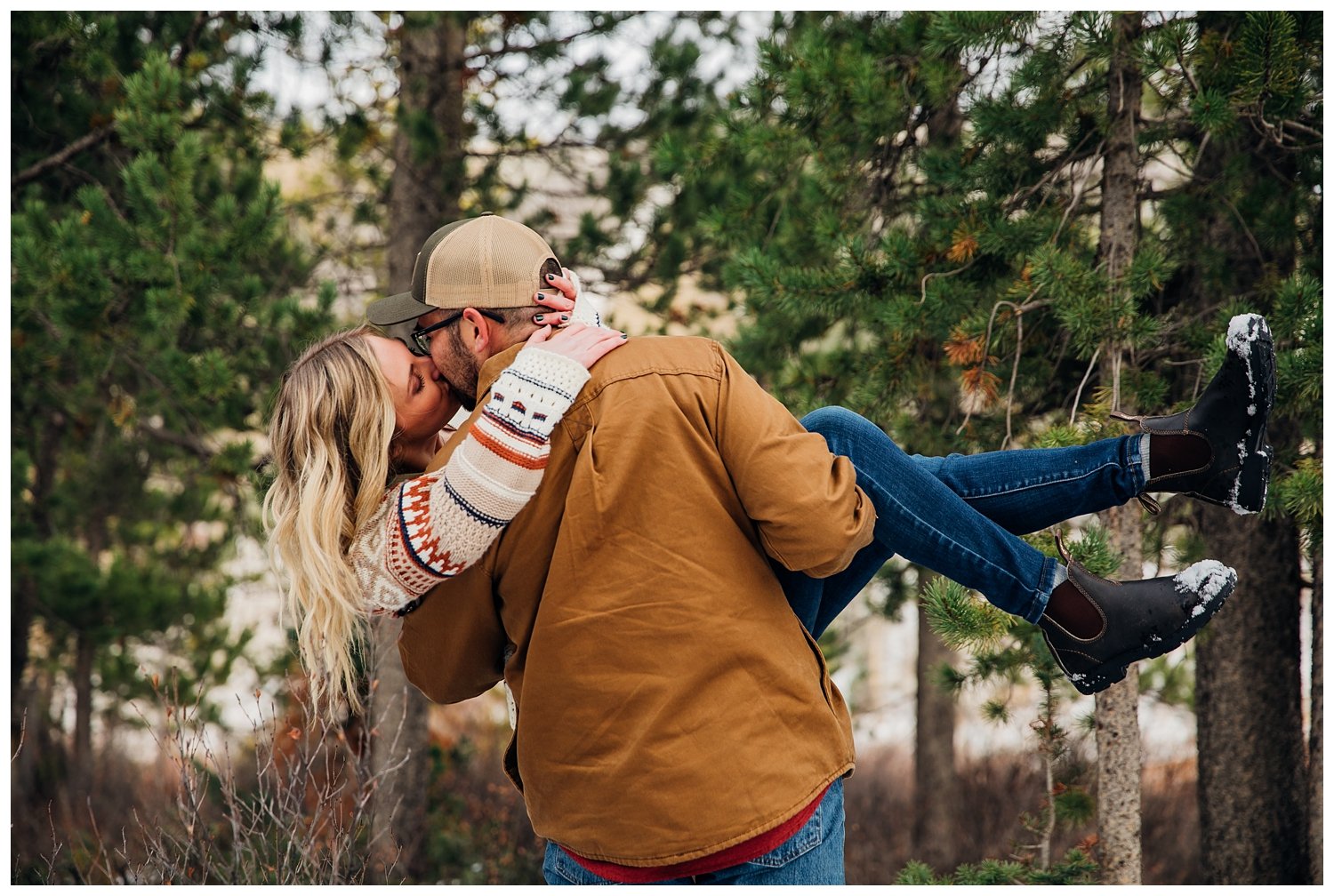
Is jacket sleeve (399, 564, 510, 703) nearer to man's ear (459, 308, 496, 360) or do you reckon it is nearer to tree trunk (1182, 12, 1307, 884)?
man's ear (459, 308, 496, 360)

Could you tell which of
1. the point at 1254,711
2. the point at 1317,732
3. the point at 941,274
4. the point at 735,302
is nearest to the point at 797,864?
the point at 941,274

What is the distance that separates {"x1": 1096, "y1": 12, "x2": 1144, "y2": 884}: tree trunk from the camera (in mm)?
3102

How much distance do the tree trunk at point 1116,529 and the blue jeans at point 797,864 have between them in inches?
56.6

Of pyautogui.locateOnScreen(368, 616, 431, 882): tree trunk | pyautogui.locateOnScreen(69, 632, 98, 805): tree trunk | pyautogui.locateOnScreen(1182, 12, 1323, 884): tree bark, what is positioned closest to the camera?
pyautogui.locateOnScreen(1182, 12, 1323, 884): tree bark

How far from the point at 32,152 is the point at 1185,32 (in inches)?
228

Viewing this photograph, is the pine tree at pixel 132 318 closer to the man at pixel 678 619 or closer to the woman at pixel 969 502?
the woman at pixel 969 502

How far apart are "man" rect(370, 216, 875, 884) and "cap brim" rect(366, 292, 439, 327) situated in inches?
14.1

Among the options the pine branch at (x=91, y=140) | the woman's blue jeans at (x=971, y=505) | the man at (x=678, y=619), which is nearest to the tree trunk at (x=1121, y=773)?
the woman's blue jeans at (x=971, y=505)

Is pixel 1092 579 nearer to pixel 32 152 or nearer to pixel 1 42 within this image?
pixel 1 42

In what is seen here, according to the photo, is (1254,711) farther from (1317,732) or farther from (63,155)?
(63,155)

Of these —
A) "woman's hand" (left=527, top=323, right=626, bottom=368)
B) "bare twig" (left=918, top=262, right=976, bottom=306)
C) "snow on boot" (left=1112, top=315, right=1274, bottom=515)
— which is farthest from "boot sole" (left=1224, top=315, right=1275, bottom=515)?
"woman's hand" (left=527, top=323, right=626, bottom=368)

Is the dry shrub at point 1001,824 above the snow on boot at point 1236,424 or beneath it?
beneath

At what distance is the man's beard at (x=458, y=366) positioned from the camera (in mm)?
2205

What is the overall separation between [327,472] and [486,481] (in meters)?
0.45
